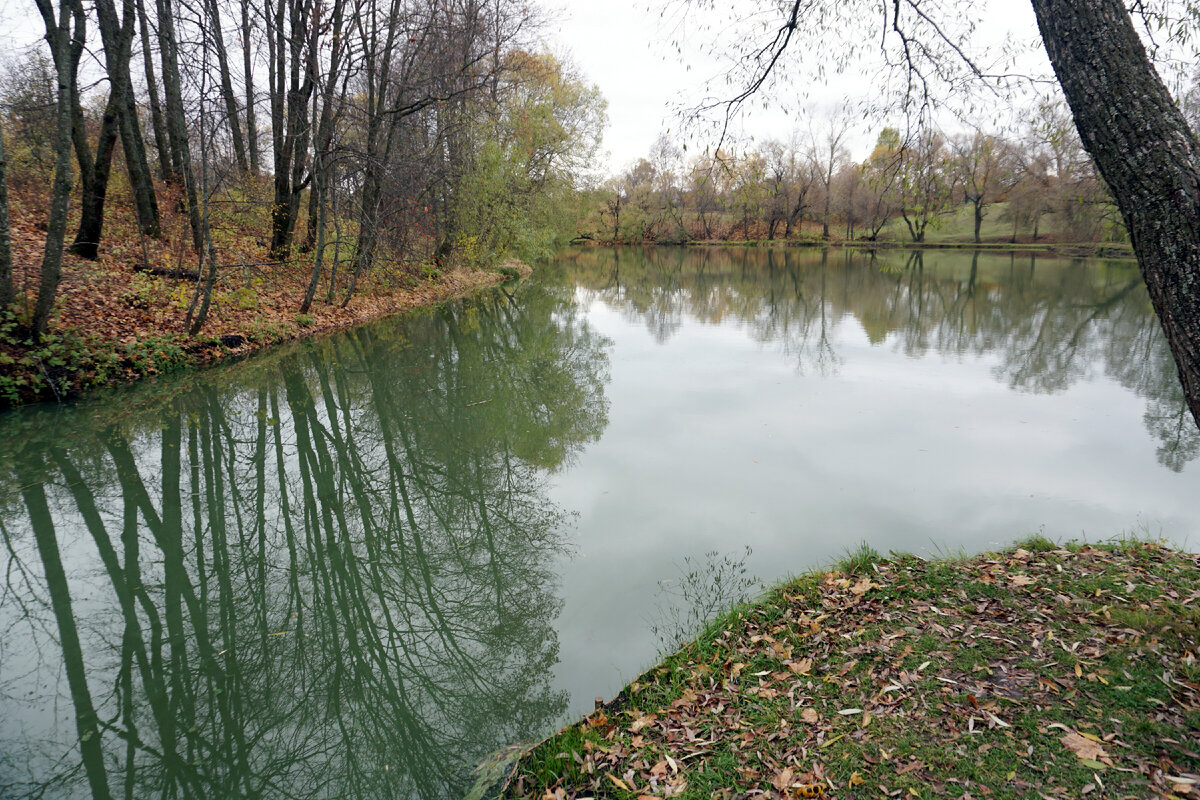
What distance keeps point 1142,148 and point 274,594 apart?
6.07m

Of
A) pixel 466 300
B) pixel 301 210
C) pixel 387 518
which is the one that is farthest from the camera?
pixel 466 300

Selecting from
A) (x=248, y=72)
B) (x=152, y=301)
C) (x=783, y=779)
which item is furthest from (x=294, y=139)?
(x=783, y=779)

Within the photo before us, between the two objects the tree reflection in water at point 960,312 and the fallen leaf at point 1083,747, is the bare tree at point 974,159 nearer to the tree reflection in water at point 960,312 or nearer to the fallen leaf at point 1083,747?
the fallen leaf at point 1083,747

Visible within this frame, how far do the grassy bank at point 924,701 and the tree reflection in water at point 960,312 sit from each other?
17.5ft

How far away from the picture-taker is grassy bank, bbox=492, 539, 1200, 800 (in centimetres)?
264

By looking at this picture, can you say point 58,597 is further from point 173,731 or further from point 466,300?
point 466,300

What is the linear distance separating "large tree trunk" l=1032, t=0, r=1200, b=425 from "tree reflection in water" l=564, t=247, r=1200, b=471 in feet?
20.2

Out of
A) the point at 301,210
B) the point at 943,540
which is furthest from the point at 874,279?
the point at 943,540

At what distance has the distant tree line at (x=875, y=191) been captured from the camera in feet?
17.4

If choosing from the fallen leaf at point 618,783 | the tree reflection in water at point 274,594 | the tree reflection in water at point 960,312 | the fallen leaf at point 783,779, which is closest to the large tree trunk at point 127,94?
the tree reflection in water at point 274,594

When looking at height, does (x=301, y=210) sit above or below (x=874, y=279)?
above

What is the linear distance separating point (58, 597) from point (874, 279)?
30.5m

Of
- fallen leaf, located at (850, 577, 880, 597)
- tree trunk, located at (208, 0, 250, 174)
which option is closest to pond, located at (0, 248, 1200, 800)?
fallen leaf, located at (850, 577, 880, 597)

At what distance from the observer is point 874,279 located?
2894 cm
